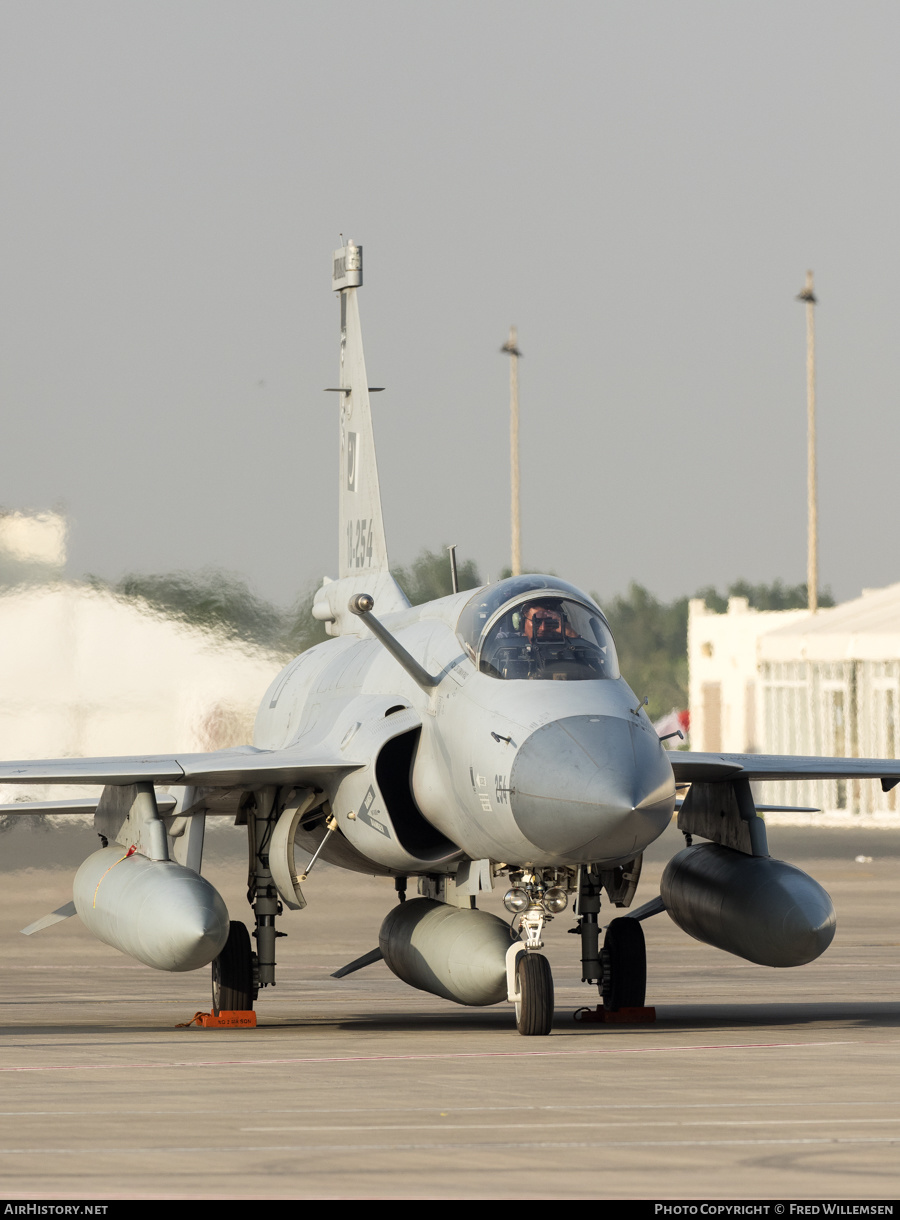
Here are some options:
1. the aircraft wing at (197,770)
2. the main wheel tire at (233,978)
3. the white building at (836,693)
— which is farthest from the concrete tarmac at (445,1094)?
the white building at (836,693)

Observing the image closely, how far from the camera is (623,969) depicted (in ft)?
52.4

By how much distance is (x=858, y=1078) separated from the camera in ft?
37.4

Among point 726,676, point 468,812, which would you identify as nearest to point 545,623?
point 468,812

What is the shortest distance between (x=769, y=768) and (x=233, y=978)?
436cm

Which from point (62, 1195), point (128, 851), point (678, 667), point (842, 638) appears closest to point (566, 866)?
point (128, 851)

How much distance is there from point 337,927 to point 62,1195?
21.7 m

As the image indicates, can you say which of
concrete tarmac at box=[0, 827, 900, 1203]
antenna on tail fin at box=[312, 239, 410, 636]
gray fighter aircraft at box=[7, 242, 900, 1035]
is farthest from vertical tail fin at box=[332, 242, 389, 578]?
concrete tarmac at box=[0, 827, 900, 1203]

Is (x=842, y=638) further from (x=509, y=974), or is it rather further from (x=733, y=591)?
(x=733, y=591)

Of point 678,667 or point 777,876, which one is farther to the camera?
point 678,667

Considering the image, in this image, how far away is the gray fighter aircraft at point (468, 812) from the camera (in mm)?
13430

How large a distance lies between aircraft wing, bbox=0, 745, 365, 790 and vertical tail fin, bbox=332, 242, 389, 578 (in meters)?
4.13

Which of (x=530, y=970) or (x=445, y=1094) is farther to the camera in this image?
(x=530, y=970)

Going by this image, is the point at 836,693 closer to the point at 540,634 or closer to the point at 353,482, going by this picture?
the point at 353,482

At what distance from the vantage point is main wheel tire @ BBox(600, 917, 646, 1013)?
52.3 ft
